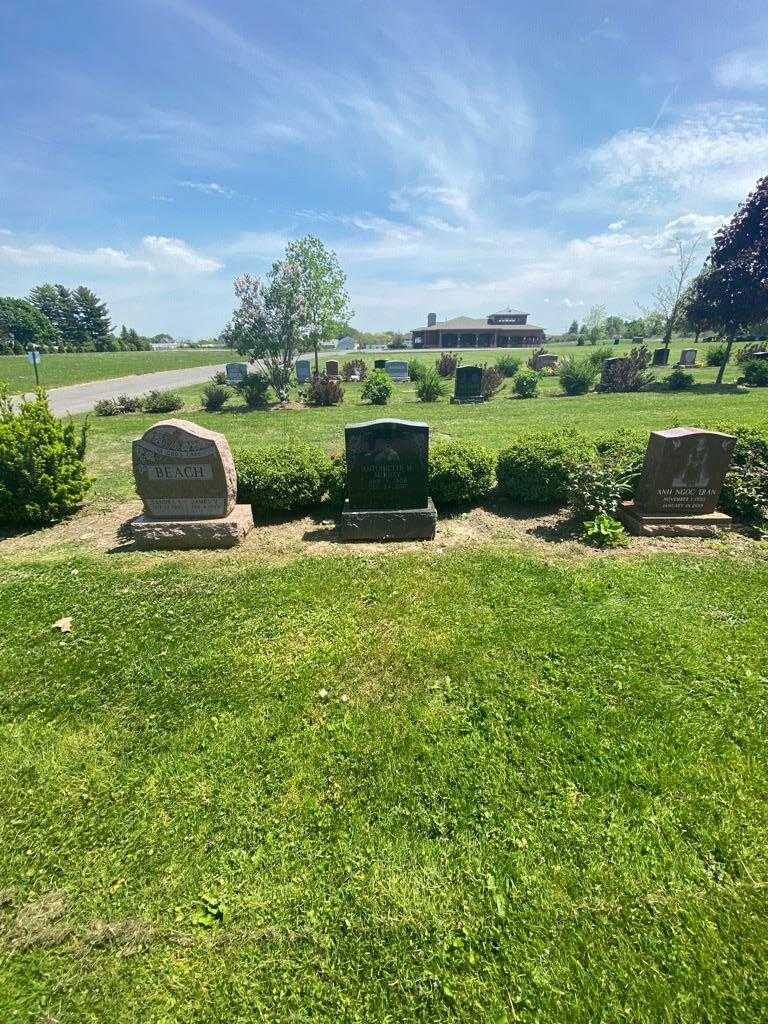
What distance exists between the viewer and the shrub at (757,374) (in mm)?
22141

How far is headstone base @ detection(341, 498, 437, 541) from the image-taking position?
6.24 metres

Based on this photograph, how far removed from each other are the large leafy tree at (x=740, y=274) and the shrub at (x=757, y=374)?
47.5 inches

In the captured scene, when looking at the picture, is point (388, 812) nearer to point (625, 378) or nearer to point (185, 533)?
point (185, 533)

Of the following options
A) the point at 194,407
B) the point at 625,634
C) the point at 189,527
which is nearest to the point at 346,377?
the point at 194,407

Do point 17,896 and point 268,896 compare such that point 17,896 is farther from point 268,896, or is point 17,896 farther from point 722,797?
point 722,797

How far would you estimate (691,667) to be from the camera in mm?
3793

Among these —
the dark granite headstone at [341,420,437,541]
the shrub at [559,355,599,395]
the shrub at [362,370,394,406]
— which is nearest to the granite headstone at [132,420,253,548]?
the dark granite headstone at [341,420,437,541]

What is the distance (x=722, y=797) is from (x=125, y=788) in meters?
3.70

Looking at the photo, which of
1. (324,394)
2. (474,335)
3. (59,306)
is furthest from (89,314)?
(324,394)

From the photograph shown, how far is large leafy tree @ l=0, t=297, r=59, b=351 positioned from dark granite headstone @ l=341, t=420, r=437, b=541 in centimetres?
10041

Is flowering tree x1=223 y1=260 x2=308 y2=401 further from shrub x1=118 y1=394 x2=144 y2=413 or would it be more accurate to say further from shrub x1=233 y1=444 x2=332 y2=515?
shrub x1=233 y1=444 x2=332 y2=515

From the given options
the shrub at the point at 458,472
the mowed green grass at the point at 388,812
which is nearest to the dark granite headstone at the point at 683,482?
the mowed green grass at the point at 388,812

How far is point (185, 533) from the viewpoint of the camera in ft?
20.1

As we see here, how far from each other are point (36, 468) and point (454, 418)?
480 inches
